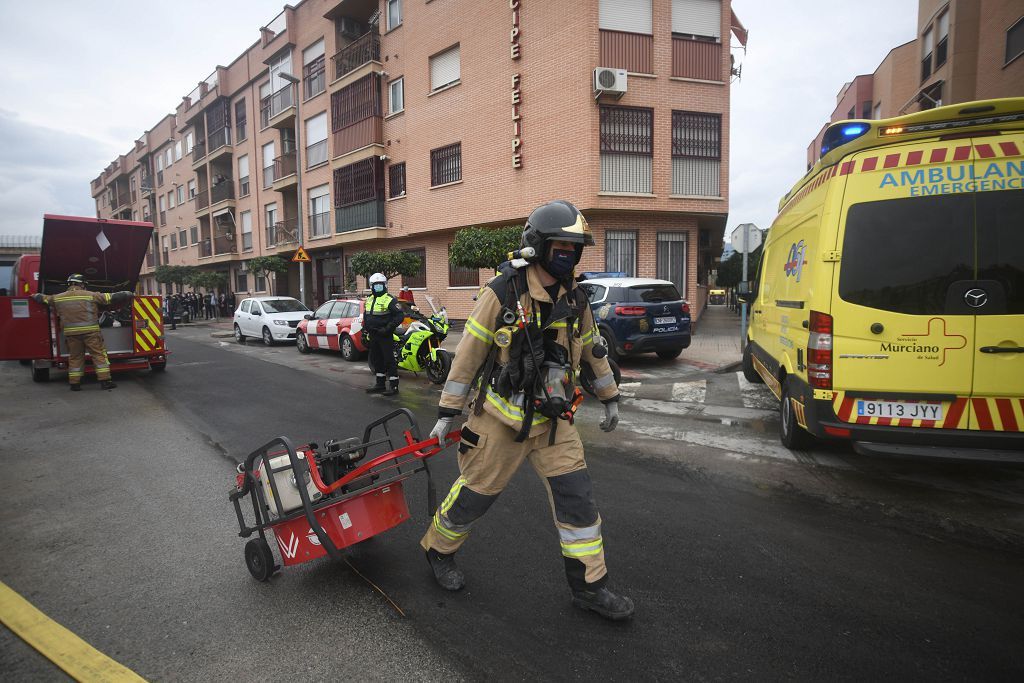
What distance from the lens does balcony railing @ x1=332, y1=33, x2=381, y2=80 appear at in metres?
21.5

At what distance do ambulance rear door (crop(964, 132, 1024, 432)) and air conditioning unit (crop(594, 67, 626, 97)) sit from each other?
39.4 ft

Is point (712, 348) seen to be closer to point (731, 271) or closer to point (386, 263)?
point (386, 263)

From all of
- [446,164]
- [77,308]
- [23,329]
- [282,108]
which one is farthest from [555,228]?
[282,108]

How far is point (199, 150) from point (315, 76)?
53.8 feet

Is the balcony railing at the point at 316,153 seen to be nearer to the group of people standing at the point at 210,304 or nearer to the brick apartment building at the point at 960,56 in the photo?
the group of people standing at the point at 210,304

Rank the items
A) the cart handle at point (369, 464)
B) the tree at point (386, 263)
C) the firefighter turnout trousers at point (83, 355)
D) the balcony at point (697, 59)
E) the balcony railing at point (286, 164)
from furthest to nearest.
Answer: the balcony railing at point (286, 164) → the tree at point (386, 263) → the balcony at point (697, 59) → the firefighter turnout trousers at point (83, 355) → the cart handle at point (369, 464)

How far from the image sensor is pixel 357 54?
22359mm

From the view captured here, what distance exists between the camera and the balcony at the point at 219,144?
3303 cm

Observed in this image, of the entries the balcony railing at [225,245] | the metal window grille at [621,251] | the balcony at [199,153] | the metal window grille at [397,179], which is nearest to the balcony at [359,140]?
the metal window grille at [397,179]

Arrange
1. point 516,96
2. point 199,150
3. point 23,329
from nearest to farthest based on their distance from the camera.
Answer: point 23,329
point 516,96
point 199,150

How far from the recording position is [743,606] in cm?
273

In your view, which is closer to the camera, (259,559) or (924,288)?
(259,559)

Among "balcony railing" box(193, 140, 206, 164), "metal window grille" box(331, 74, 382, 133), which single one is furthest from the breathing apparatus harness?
"balcony railing" box(193, 140, 206, 164)

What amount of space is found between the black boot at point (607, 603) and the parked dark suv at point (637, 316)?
286 inches
